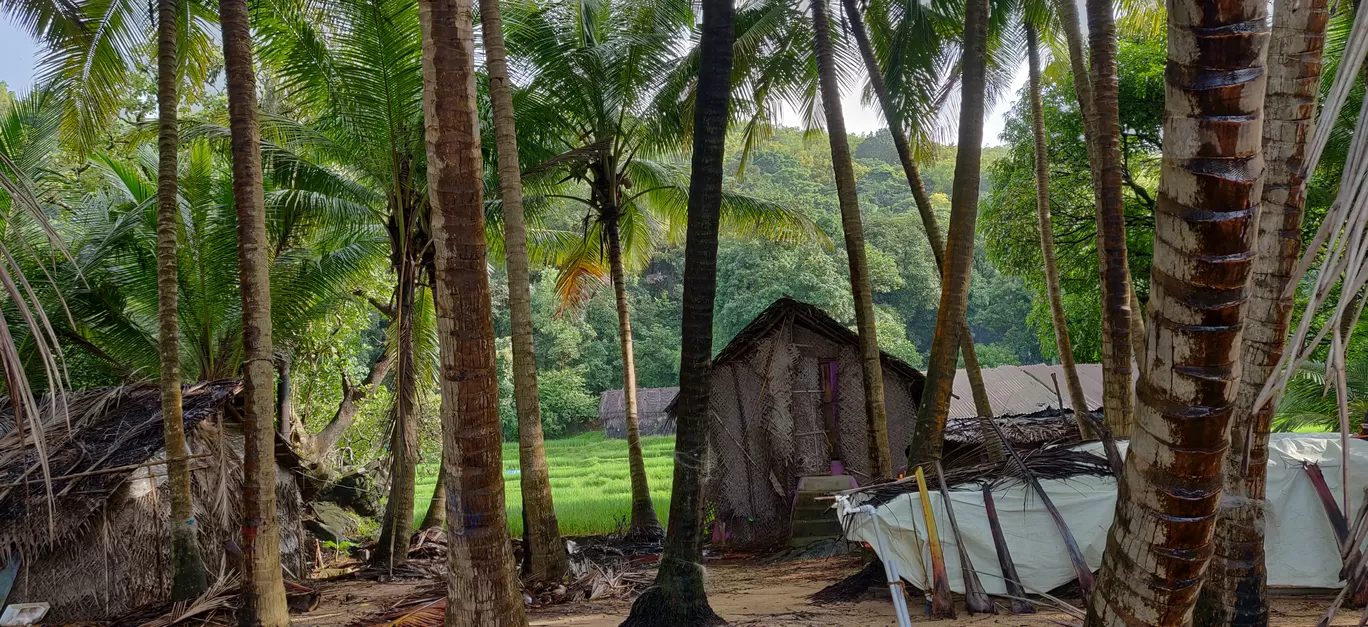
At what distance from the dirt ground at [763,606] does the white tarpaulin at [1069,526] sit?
1.03ft

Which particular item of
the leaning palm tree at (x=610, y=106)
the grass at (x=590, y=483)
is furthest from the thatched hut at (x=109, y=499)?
the leaning palm tree at (x=610, y=106)

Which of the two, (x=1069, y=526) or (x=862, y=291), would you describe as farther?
(x=862, y=291)

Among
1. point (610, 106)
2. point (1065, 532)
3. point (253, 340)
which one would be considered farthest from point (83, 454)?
point (1065, 532)

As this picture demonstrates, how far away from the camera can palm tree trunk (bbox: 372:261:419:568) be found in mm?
11180

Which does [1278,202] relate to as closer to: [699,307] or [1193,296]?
[1193,296]

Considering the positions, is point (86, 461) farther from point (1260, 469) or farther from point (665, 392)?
point (665, 392)

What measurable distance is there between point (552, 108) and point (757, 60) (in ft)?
10.4

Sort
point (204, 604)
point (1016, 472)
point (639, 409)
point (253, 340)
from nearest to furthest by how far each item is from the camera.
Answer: point (253, 340) < point (1016, 472) < point (204, 604) < point (639, 409)

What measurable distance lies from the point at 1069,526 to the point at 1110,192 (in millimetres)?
3082

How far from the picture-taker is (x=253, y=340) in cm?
691

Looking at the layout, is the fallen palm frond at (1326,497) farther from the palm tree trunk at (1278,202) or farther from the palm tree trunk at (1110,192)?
the palm tree trunk at (1278,202)

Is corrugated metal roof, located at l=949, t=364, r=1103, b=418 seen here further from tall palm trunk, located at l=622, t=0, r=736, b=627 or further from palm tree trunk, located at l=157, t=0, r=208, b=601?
palm tree trunk, located at l=157, t=0, r=208, b=601

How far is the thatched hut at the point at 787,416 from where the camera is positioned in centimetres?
1416

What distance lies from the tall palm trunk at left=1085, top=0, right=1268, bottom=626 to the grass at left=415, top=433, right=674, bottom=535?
9.58 meters
